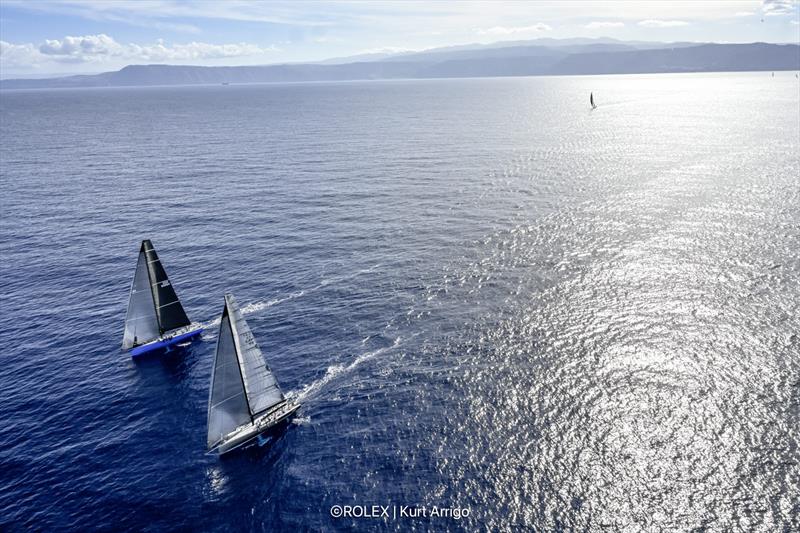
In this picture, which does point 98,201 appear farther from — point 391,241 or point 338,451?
point 338,451

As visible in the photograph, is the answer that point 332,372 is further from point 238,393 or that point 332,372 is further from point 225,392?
point 225,392

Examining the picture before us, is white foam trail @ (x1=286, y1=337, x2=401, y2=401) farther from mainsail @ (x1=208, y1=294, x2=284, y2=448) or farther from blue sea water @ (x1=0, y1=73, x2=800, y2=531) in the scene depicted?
mainsail @ (x1=208, y1=294, x2=284, y2=448)

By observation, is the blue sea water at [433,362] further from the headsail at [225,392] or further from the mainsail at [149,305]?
the mainsail at [149,305]

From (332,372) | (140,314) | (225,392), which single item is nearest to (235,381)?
(225,392)

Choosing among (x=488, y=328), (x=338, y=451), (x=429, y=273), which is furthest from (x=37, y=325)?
(x=488, y=328)

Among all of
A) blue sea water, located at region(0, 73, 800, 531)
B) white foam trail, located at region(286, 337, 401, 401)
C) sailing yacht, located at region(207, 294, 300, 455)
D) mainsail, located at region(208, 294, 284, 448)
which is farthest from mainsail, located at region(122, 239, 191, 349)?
white foam trail, located at region(286, 337, 401, 401)

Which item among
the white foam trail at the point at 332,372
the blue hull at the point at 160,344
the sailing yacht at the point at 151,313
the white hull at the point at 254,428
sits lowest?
the white hull at the point at 254,428

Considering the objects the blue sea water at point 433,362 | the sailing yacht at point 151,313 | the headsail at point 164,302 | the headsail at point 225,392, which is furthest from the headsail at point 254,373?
the headsail at point 164,302
